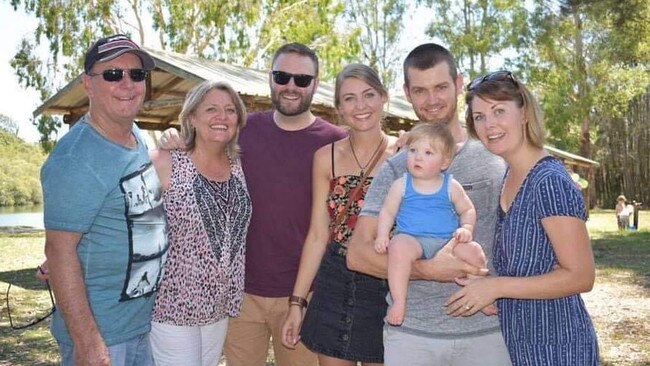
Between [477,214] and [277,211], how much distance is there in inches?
52.2

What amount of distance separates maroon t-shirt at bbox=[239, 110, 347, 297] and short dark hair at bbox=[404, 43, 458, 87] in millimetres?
1009

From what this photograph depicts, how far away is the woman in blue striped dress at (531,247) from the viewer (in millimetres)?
2537

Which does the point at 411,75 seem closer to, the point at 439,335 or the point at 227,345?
the point at 439,335

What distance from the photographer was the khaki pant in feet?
13.4

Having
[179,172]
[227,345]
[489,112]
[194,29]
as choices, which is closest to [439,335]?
[489,112]

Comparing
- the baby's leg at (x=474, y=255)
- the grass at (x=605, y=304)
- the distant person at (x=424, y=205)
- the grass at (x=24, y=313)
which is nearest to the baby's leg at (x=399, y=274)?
the distant person at (x=424, y=205)

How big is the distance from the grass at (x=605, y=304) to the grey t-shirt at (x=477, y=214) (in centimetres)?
402

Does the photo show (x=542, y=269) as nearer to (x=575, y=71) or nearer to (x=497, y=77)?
(x=497, y=77)

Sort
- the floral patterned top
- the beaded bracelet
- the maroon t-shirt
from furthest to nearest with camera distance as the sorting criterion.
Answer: the maroon t-shirt, the beaded bracelet, the floral patterned top

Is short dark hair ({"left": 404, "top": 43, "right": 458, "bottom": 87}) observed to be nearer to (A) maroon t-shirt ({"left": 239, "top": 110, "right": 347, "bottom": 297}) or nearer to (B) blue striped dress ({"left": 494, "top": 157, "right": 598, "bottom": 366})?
(B) blue striped dress ({"left": 494, "top": 157, "right": 598, "bottom": 366})

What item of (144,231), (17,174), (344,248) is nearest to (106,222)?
(144,231)

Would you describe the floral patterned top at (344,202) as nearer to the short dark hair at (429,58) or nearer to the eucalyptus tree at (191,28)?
the short dark hair at (429,58)

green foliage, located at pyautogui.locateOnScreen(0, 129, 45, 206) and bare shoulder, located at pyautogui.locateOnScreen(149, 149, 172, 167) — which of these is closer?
bare shoulder, located at pyautogui.locateOnScreen(149, 149, 172, 167)

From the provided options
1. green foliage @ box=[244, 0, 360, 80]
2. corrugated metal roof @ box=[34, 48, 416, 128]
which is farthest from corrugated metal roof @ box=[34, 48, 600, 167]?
green foliage @ box=[244, 0, 360, 80]
